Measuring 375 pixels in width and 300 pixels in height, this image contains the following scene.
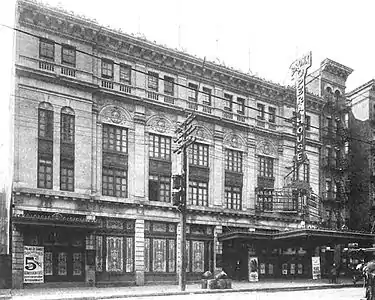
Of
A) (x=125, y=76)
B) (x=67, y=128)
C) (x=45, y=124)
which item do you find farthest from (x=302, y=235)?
(x=45, y=124)

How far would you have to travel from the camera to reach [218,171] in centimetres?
3853

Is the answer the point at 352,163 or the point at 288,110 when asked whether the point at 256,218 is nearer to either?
the point at 288,110

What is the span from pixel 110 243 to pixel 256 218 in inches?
484

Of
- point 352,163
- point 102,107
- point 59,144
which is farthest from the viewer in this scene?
point 352,163

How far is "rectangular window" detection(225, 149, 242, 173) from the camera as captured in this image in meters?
39.3

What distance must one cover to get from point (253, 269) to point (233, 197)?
16.9 ft

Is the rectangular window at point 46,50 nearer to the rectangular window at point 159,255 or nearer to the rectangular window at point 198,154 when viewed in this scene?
the rectangular window at point 198,154

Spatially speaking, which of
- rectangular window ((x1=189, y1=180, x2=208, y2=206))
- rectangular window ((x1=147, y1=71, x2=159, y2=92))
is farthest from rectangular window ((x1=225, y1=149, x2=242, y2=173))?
Result: rectangular window ((x1=147, y1=71, x2=159, y2=92))

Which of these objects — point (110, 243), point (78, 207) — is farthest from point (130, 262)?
point (78, 207)

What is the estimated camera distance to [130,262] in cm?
3331

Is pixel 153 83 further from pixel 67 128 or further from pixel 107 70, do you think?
pixel 67 128

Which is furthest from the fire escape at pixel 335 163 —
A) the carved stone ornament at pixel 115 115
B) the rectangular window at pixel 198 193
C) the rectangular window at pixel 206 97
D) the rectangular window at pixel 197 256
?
the carved stone ornament at pixel 115 115

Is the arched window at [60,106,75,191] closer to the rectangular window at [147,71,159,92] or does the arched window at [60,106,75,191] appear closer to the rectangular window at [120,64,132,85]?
the rectangular window at [120,64,132,85]

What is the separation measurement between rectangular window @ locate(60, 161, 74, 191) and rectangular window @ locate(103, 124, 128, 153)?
256 centimetres
